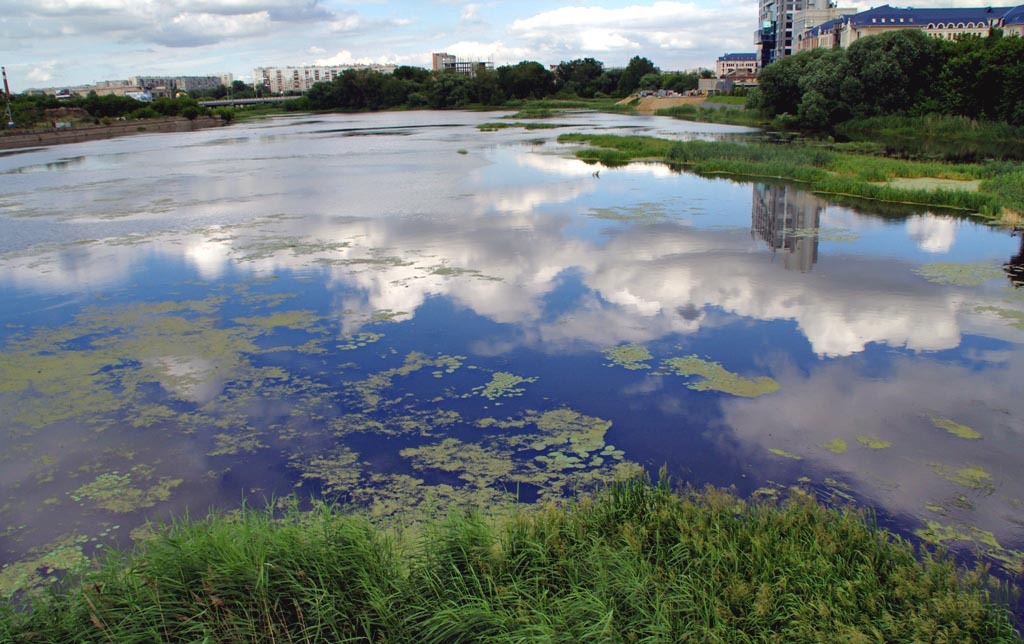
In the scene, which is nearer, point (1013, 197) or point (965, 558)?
point (965, 558)

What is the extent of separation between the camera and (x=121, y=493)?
496cm

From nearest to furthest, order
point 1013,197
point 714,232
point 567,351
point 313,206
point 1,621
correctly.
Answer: point 1,621 < point 567,351 < point 714,232 < point 1013,197 < point 313,206

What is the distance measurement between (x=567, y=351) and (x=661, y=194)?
10.5 meters

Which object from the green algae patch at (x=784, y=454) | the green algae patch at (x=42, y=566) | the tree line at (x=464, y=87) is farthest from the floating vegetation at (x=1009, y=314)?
the tree line at (x=464, y=87)

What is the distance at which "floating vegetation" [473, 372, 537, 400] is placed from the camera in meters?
6.36

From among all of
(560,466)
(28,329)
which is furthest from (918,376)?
(28,329)

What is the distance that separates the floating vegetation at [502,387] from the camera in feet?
20.9

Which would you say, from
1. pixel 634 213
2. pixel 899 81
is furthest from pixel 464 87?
pixel 634 213

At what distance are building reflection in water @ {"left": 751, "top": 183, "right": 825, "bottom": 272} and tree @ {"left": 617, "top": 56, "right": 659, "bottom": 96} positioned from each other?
258 ft

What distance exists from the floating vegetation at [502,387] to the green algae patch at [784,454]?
A: 2080mm

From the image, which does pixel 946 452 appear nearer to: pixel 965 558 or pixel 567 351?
pixel 965 558

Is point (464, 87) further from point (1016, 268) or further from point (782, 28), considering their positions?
point (1016, 268)

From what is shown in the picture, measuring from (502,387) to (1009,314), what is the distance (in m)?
5.87

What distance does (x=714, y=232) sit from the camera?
1261 cm
